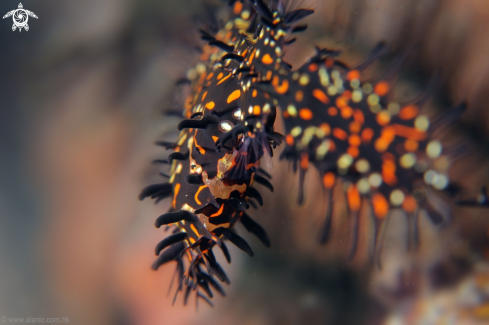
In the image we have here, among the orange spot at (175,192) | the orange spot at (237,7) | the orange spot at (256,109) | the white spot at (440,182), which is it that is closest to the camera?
the white spot at (440,182)

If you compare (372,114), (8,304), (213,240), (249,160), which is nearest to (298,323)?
(213,240)

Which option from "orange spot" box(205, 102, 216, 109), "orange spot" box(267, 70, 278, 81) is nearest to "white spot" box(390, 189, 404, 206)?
"orange spot" box(267, 70, 278, 81)

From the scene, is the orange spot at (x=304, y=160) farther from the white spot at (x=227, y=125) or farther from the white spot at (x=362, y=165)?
the white spot at (x=227, y=125)

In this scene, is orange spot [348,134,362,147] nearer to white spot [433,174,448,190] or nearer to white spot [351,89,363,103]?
white spot [351,89,363,103]

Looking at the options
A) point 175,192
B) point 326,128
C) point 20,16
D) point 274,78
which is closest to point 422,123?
point 326,128

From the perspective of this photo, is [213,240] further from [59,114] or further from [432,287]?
[59,114]


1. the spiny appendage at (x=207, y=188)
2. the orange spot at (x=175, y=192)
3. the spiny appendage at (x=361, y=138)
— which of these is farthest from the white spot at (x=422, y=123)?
the orange spot at (x=175, y=192)

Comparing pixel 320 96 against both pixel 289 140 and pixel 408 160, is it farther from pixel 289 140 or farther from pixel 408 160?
pixel 408 160
